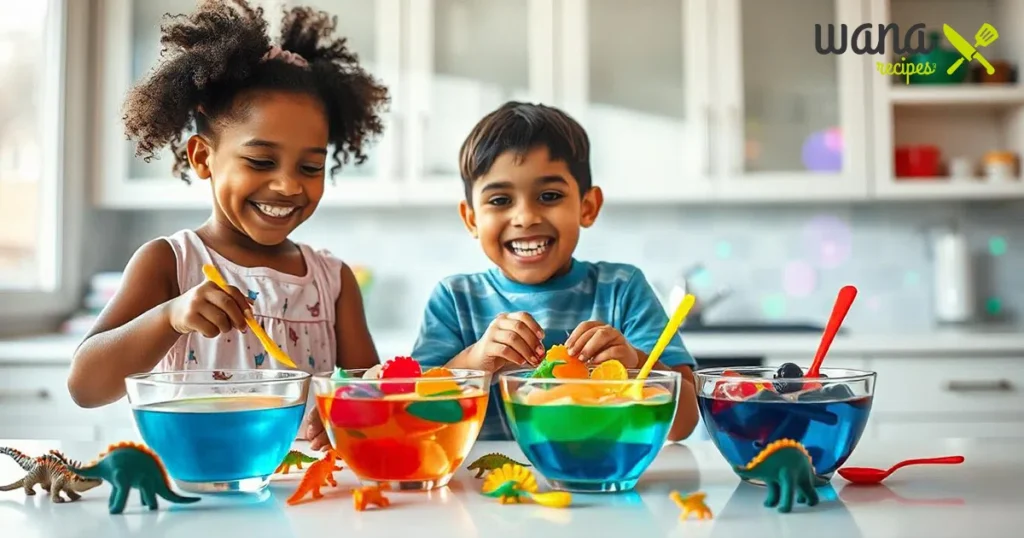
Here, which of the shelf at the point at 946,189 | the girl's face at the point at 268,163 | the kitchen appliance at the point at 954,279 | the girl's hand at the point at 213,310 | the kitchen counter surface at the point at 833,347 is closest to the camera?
the girl's hand at the point at 213,310

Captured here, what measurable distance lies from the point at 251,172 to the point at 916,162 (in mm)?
2215

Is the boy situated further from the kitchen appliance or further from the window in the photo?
the window

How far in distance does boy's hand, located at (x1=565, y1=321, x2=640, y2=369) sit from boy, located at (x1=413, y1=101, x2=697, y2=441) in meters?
0.24

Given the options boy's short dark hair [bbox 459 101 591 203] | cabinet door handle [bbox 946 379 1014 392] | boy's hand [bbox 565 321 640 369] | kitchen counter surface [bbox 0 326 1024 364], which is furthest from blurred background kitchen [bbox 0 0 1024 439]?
boy's hand [bbox 565 321 640 369]

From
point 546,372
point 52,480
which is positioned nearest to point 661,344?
point 546,372

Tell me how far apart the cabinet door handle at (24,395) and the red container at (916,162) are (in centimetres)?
253

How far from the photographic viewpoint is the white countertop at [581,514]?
557 millimetres

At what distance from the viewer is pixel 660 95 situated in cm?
279

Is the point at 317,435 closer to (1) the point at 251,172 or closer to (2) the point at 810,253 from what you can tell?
(1) the point at 251,172

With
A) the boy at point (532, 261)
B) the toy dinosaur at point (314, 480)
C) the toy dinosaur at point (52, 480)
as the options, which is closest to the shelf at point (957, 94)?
the boy at point (532, 261)

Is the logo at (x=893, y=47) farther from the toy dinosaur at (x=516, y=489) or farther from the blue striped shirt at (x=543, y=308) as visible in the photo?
the toy dinosaur at (x=516, y=489)

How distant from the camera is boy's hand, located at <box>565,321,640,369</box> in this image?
0.86 metres

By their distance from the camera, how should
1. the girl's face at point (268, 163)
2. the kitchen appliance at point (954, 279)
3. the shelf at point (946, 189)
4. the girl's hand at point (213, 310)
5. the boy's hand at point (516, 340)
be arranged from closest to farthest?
the girl's hand at point (213, 310), the boy's hand at point (516, 340), the girl's face at point (268, 163), the shelf at point (946, 189), the kitchen appliance at point (954, 279)

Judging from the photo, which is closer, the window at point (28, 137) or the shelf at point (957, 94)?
the shelf at point (957, 94)
